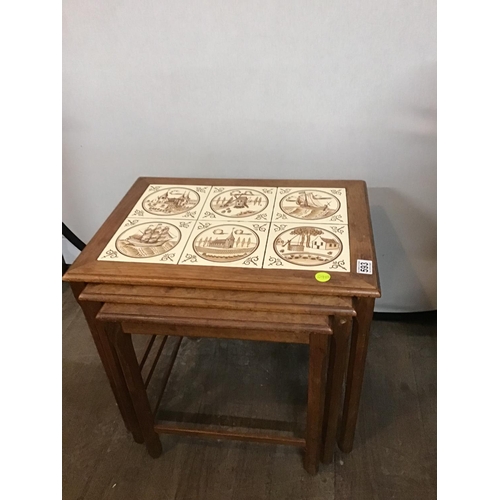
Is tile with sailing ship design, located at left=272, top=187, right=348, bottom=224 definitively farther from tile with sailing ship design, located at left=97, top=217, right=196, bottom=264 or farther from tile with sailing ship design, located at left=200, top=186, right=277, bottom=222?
tile with sailing ship design, located at left=97, top=217, right=196, bottom=264

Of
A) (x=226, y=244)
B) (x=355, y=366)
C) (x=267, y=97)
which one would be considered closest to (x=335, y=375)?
(x=355, y=366)

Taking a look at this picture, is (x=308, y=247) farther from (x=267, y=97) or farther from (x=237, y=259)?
(x=267, y=97)

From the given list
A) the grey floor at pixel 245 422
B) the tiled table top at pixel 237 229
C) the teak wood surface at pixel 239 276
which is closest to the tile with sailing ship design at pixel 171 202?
the tiled table top at pixel 237 229

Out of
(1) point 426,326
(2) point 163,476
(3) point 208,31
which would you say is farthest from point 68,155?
(1) point 426,326

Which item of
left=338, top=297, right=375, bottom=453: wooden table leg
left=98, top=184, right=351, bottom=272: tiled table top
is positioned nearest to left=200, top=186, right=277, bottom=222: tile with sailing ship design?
left=98, top=184, right=351, bottom=272: tiled table top

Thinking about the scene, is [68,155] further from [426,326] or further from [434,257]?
[426,326]

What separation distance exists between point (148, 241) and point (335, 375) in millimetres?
489

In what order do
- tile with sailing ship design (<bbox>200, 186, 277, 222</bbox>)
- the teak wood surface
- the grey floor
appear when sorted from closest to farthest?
the teak wood surface → tile with sailing ship design (<bbox>200, 186, 277, 222</bbox>) → the grey floor

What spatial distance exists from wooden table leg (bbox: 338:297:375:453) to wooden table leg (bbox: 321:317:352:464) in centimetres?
4

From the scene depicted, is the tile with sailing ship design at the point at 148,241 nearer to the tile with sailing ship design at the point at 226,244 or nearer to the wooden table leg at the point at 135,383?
the tile with sailing ship design at the point at 226,244

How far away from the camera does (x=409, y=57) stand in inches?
43.6

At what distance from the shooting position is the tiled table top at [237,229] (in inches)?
35.6

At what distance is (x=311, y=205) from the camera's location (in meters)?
1.05

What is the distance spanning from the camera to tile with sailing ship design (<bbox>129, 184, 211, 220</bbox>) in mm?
1063
